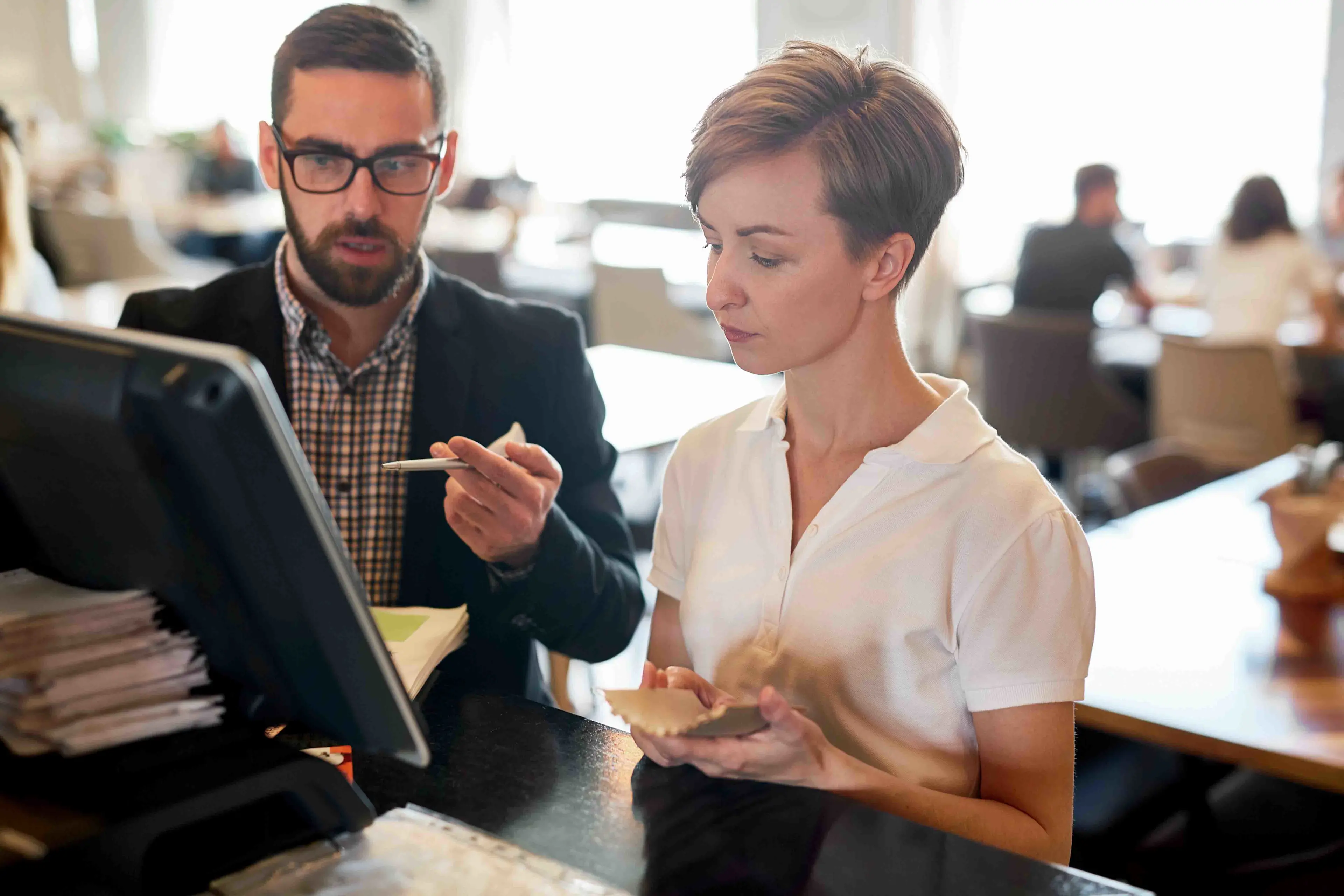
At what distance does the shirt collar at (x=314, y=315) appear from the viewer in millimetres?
1583

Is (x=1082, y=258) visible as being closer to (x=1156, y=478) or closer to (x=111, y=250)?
(x=1156, y=478)

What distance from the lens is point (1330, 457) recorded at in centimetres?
218

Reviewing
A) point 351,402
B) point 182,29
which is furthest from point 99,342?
point 182,29

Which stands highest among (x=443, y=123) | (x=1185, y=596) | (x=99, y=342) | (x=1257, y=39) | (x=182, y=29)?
(x=182, y=29)

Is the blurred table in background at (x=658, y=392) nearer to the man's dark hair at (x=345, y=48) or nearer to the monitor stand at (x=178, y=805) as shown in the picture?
the man's dark hair at (x=345, y=48)

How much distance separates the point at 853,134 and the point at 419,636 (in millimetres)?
630

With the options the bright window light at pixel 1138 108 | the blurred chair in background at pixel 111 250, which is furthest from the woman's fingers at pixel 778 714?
the bright window light at pixel 1138 108

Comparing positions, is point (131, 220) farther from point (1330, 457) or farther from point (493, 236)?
point (1330, 457)

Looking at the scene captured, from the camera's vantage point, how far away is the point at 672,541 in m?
1.43

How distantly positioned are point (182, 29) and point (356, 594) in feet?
43.8

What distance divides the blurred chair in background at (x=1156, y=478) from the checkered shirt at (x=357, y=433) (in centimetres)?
195

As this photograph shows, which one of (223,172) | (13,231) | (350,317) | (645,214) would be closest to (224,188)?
(223,172)

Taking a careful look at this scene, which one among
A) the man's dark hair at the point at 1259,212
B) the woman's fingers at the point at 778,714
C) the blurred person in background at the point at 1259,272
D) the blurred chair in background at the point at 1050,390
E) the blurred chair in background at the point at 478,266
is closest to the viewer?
the woman's fingers at the point at 778,714

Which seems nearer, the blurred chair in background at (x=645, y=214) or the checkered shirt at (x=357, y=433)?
the checkered shirt at (x=357, y=433)
